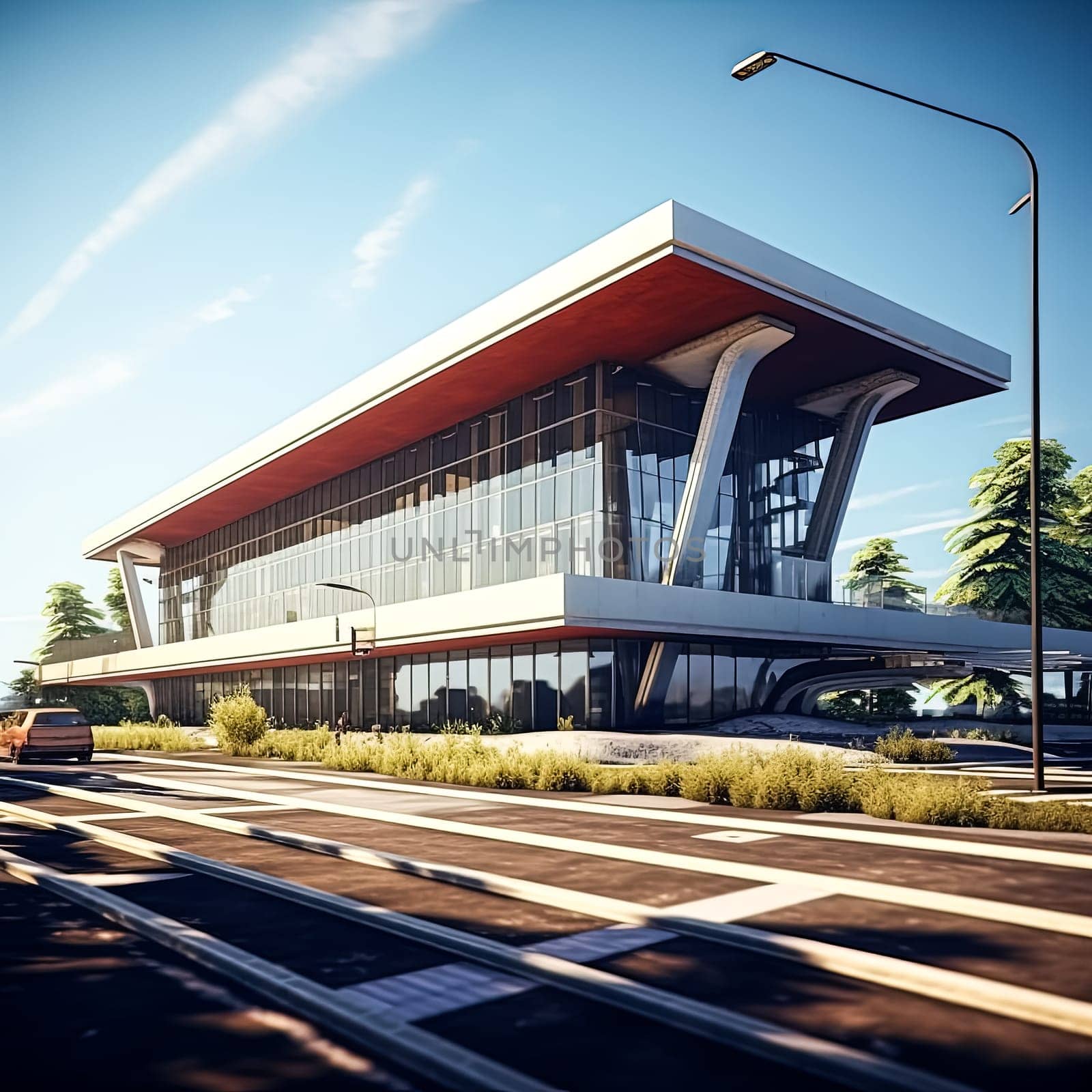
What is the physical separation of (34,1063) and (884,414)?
4269 centimetres

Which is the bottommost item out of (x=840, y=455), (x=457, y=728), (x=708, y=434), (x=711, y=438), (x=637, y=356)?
(x=457, y=728)

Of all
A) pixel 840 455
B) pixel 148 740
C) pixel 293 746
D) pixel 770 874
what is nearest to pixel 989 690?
pixel 840 455

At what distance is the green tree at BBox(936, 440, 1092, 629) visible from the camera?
49.2m

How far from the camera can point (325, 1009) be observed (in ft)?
20.4

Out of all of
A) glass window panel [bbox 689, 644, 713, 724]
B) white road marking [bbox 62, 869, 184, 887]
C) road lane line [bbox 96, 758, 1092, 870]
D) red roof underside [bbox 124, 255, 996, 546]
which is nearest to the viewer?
white road marking [bbox 62, 869, 184, 887]

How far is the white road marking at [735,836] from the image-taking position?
13586 millimetres

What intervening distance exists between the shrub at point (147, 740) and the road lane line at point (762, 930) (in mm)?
35987

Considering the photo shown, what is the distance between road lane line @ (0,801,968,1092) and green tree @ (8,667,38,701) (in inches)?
3592

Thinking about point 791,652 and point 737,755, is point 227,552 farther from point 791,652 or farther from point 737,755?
point 737,755

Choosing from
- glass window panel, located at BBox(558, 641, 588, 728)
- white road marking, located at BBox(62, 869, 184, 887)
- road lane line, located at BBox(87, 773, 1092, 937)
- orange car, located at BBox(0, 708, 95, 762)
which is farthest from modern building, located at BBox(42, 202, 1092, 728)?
white road marking, located at BBox(62, 869, 184, 887)

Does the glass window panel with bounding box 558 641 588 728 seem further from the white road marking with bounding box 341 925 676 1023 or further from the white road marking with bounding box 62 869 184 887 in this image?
the white road marking with bounding box 341 925 676 1023

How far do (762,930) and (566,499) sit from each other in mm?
29658

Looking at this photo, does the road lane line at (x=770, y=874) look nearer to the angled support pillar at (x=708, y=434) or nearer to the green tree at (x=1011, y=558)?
the angled support pillar at (x=708, y=434)

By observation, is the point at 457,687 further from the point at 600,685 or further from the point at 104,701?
the point at 104,701
